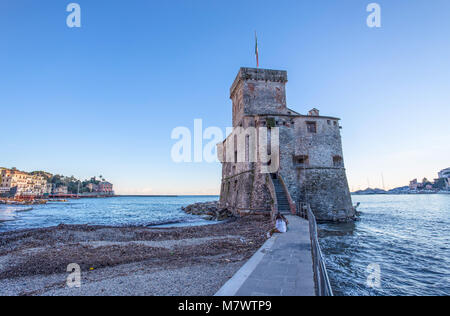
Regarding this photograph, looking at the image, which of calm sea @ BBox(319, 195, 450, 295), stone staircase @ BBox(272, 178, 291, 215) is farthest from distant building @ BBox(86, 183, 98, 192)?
calm sea @ BBox(319, 195, 450, 295)

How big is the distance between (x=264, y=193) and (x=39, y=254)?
14.5 metres

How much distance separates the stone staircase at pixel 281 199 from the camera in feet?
52.3

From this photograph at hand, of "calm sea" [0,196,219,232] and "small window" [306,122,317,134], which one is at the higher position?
"small window" [306,122,317,134]

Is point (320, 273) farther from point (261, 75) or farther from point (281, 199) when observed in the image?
point (261, 75)

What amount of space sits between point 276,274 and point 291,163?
16.1 meters

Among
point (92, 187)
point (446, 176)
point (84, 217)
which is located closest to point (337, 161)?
point (84, 217)

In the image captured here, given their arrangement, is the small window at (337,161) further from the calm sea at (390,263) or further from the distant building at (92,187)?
the distant building at (92,187)

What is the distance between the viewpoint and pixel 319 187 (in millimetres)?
19750

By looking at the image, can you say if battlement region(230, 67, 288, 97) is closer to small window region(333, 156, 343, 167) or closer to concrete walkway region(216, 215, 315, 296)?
small window region(333, 156, 343, 167)

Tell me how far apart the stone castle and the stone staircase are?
95 mm

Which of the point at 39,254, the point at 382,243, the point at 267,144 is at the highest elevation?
the point at 267,144

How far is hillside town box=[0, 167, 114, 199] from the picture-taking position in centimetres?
7769

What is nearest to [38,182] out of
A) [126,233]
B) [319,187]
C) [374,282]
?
[126,233]
